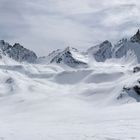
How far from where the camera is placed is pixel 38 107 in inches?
3610

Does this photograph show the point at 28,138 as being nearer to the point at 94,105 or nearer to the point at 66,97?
the point at 94,105

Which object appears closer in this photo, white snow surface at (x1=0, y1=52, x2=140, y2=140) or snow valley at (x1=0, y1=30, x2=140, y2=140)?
white snow surface at (x1=0, y1=52, x2=140, y2=140)

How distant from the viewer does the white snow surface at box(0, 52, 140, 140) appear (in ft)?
72.2

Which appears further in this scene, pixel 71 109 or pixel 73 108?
pixel 73 108

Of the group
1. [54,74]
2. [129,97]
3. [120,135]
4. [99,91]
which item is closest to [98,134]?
[120,135]

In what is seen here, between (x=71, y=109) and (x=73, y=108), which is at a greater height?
(x=73, y=108)

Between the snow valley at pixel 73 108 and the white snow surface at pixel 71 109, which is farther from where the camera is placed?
the snow valley at pixel 73 108

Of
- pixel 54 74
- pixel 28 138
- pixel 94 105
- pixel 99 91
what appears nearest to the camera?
pixel 28 138

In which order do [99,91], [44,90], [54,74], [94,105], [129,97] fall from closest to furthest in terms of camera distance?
[129,97]
[94,105]
[99,91]
[44,90]
[54,74]

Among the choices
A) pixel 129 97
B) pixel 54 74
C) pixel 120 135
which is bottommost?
pixel 120 135

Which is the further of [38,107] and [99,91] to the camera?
[99,91]

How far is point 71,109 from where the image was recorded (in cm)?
8331

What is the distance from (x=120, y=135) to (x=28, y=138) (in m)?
4.59

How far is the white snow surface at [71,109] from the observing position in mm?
22016
